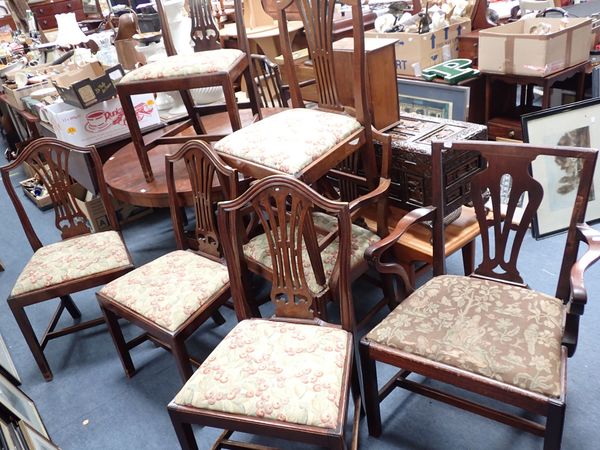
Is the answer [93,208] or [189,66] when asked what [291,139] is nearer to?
[189,66]

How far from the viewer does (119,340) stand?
6.52 ft

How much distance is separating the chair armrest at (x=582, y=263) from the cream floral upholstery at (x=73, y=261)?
164 centimetres

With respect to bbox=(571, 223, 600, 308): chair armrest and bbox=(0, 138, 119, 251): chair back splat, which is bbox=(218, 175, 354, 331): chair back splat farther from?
bbox=(0, 138, 119, 251): chair back splat

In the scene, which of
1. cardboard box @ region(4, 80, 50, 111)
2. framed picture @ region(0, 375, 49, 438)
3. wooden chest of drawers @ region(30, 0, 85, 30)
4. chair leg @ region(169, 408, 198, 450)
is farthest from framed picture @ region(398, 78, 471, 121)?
wooden chest of drawers @ region(30, 0, 85, 30)

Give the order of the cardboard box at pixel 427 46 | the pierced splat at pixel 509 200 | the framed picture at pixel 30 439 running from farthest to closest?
the cardboard box at pixel 427 46
the pierced splat at pixel 509 200
the framed picture at pixel 30 439

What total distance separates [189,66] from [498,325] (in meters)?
1.46

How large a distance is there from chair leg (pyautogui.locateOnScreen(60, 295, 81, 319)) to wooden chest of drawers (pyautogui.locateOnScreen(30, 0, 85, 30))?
5.55 m

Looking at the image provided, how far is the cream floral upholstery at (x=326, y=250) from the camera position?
1762mm

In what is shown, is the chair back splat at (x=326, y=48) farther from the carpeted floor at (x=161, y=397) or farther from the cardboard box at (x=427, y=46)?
the cardboard box at (x=427, y=46)

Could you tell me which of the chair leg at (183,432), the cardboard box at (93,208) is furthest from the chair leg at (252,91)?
A: the chair leg at (183,432)

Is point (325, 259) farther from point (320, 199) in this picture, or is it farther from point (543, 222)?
point (543, 222)

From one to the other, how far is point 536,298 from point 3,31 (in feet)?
23.6

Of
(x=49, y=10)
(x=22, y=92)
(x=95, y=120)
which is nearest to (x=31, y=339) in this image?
(x=95, y=120)

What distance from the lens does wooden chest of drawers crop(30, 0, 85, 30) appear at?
21.8 ft
